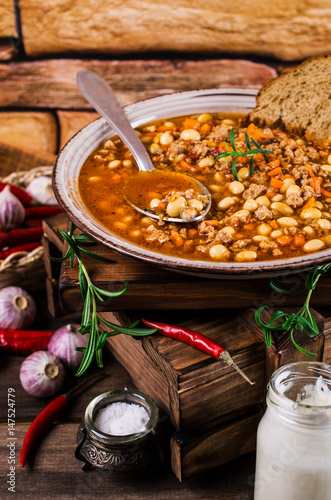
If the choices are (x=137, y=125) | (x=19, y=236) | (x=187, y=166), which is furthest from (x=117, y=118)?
(x=19, y=236)

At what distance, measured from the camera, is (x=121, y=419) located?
2008 mm

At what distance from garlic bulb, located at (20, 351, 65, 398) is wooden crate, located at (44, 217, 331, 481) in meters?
0.39

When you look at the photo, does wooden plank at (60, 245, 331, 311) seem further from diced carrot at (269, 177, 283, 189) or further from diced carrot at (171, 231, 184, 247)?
diced carrot at (269, 177, 283, 189)

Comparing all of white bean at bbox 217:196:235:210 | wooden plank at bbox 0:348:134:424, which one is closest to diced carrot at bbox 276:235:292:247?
white bean at bbox 217:196:235:210

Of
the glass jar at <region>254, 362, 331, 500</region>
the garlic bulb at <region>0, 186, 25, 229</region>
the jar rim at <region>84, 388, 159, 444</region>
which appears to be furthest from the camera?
the garlic bulb at <region>0, 186, 25, 229</region>

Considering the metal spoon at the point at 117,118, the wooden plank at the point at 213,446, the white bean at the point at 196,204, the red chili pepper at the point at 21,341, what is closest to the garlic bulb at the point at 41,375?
the red chili pepper at the point at 21,341

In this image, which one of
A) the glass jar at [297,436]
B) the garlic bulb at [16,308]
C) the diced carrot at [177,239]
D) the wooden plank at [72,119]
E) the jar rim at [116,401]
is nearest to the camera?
the glass jar at [297,436]

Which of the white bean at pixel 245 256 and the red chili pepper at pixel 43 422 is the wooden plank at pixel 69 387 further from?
the white bean at pixel 245 256

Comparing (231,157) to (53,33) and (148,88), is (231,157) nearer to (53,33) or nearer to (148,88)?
(148,88)

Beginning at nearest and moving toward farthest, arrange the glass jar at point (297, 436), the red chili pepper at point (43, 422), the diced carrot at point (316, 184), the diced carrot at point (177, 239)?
the glass jar at point (297, 436), the diced carrot at point (177, 239), the red chili pepper at point (43, 422), the diced carrot at point (316, 184)

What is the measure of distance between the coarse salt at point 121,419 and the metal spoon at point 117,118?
0.70 m

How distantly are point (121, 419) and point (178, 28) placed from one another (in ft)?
9.15

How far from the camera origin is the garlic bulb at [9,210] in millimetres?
2881

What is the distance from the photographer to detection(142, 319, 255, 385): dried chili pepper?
6.10ft
